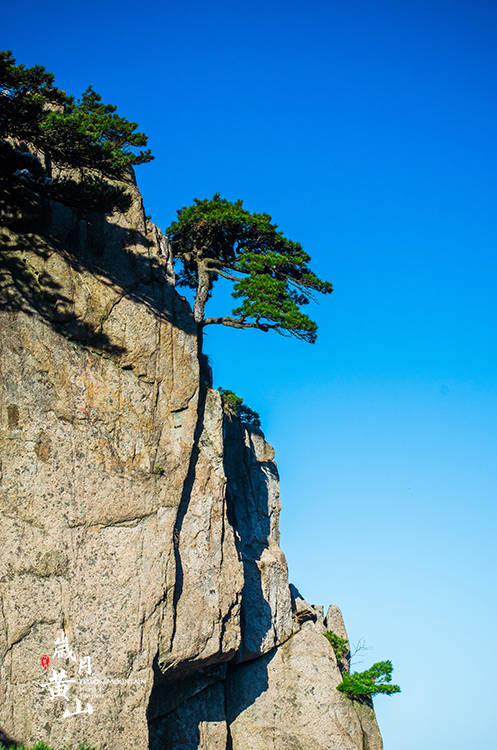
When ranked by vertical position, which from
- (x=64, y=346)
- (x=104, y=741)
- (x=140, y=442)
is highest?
(x=64, y=346)

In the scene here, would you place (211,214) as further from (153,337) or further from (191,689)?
(191,689)

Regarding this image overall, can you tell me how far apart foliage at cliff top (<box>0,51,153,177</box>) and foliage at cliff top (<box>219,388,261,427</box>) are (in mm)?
15053

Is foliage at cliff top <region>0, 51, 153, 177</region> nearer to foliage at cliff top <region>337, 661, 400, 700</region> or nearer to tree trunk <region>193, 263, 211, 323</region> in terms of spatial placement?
tree trunk <region>193, 263, 211, 323</region>

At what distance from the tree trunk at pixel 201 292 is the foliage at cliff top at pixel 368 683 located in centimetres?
1643

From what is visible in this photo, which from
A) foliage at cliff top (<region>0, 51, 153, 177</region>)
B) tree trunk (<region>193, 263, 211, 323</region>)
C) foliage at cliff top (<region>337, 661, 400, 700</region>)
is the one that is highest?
tree trunk (<region>193, 263, 211, 323</region>)

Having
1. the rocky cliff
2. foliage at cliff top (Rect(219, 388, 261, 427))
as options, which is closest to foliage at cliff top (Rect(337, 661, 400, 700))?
the rocky cliff

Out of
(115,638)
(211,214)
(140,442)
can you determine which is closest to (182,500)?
(140,442)

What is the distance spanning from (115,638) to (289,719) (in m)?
11.3

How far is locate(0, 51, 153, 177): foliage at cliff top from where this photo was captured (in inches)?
737

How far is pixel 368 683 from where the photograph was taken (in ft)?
98.9

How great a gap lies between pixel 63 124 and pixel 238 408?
19.3m

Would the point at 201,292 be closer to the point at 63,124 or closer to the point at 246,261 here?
the point at 246,261

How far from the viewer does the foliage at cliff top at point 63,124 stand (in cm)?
1872

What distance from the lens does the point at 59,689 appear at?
19.4 m
